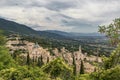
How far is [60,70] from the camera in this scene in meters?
57.1

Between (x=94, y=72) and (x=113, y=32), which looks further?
(x=94, y=72)

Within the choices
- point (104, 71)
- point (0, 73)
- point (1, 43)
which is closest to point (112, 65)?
point (104, 71)

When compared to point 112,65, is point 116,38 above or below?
above

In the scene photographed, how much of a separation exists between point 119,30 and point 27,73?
2294 cm

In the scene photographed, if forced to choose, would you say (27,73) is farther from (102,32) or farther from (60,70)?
(102,32)

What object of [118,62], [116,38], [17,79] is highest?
[116,38]

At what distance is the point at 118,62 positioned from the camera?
44.2 metres

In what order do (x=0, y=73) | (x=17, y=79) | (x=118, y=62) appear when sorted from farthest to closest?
(x=0, y=73) → (x=17, y=79) → (x=118, y=62)

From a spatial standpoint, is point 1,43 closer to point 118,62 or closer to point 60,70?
point 60,70

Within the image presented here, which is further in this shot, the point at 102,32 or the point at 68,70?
the point at 68,70

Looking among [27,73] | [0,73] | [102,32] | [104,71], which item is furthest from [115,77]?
[0,73]

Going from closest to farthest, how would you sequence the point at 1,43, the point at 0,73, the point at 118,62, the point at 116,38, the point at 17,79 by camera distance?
1. the point at 116,38
2. the point at 118,62
3. the point at 17,79
4. the point at 0,73
5. the point at 1,43

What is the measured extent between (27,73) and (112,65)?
1398cm

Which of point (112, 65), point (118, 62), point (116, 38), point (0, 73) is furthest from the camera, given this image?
point (0, 73)
